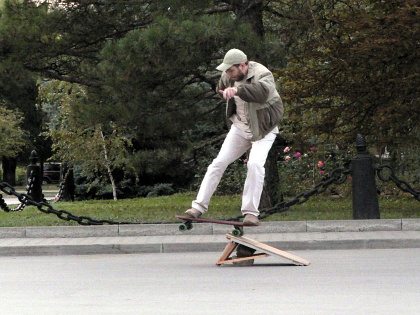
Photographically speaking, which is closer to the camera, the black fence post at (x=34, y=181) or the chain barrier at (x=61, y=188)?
the black fence post at (x=34, y=181)

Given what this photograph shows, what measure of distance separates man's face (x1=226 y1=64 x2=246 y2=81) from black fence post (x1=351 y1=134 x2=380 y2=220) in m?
4.14

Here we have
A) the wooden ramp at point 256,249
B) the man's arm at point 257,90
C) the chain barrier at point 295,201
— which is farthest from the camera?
the chain barrier at point 295,201

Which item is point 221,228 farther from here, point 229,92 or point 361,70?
point 229,92

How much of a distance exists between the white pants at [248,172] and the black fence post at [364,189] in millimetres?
3709

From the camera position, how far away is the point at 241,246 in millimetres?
8695

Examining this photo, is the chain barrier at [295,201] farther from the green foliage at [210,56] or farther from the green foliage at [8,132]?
the green foliage at [8,132]

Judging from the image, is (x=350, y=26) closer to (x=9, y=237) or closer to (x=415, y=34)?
(x=415, y=34)

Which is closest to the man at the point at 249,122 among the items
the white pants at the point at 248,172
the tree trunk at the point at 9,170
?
the white pants at the point at 248,172

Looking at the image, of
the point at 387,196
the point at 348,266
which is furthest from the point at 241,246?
the point at 387,196

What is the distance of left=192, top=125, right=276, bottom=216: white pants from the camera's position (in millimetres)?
8328

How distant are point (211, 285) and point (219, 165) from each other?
1.61 m

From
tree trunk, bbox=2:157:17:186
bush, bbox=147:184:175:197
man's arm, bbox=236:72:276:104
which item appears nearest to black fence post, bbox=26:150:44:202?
man's arm, bbox=236:72:276:104

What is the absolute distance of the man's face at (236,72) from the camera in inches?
327

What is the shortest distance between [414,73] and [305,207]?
4.42 meters
